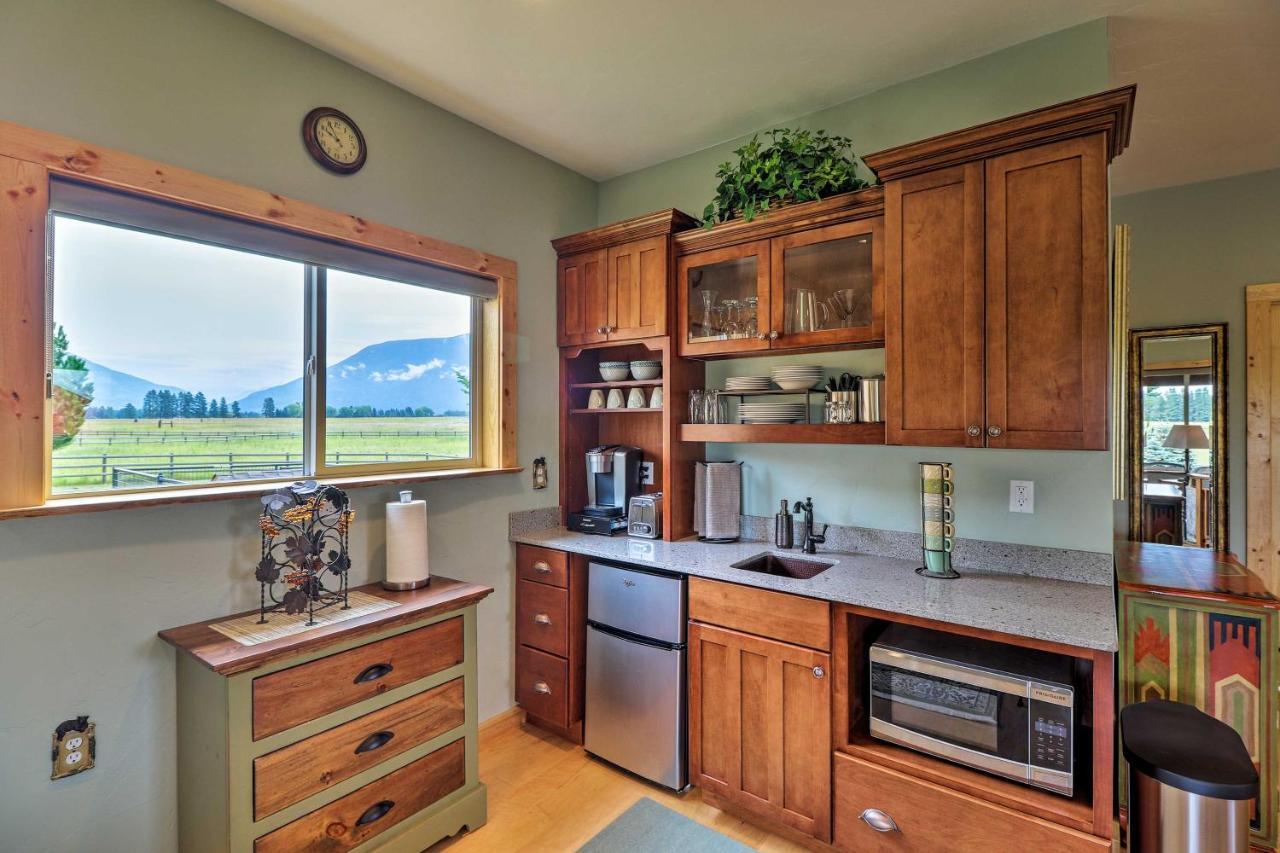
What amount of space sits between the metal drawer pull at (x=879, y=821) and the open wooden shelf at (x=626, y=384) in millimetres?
1867

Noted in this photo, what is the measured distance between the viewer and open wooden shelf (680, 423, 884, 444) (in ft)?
7.37

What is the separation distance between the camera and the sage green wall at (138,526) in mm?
1617

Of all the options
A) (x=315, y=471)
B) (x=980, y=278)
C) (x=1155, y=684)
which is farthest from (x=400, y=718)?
(x=1155, y=684)

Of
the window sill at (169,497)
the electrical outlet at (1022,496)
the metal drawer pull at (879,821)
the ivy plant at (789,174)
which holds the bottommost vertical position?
the metal drawer pull at (879,821)

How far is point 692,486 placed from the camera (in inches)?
114

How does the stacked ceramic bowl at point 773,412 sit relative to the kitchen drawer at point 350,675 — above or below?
above

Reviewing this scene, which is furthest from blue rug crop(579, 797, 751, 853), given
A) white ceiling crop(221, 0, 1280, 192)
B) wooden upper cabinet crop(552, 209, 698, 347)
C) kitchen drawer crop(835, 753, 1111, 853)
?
white ceiling crop(221, 0, 1280, 192)

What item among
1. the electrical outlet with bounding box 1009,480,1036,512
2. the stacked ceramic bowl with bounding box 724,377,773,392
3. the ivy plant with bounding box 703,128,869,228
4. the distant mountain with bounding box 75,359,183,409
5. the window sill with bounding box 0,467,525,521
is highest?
the ivy plant with bounding box 703,128,869,228

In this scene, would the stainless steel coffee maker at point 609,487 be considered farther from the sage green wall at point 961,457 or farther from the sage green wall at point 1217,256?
the sage green wall at point 1217,256

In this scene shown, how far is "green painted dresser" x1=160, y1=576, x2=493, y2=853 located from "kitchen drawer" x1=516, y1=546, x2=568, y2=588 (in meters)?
0.54

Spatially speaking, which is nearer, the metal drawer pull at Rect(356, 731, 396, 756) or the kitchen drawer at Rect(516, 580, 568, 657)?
the metal drawer pull at Rect(356, 731, 396, 756)

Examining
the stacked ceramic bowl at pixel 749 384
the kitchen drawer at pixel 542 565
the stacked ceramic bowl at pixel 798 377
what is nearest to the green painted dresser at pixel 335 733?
the kitchen drawer at pixel 542 565

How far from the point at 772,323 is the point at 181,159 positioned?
214cm

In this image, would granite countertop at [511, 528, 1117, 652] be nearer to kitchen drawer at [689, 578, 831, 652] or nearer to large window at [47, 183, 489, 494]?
kitchen drawer at [689, 578, 831, 652]
